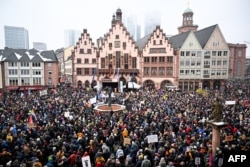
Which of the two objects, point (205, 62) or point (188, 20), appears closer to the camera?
point (205, 62)

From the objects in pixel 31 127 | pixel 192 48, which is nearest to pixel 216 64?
pixel 192 48

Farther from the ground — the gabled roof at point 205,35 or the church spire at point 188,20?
the church spire at point 188,20

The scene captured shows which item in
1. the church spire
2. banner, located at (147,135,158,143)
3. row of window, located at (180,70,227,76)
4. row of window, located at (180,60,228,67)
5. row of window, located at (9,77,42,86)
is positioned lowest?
banner, located at (147,135,158,143)

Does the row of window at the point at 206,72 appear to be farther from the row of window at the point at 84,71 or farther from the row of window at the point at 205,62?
the row of window at the point at 84,71

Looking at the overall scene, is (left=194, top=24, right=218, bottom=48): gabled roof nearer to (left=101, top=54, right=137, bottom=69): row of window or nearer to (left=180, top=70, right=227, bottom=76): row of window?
(left=180, top=70, right=227, bottom=76): row of window

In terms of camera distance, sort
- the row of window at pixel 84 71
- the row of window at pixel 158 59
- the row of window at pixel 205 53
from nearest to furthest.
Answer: the row of window at pixel 205 53 → the row of window at pixel 158 59 → the row of window at pixel 84 71

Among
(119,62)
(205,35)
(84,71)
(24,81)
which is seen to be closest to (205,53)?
(205,35)

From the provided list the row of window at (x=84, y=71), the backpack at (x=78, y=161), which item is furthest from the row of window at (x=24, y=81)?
the backpack at (x=78, y=161)

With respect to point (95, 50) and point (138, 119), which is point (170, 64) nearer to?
point (95, 50)

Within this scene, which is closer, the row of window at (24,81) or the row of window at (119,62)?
the row of window at (24,81)

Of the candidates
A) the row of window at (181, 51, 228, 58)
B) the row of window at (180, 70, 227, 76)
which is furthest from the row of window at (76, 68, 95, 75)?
the row of window at (181, 51, 228, 58)

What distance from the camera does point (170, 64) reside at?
47.7 m

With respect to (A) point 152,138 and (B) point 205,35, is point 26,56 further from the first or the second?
(A) point 152,138

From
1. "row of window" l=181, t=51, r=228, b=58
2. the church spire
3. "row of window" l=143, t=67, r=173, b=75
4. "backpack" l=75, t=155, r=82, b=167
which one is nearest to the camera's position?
"backpack" l=75, t=155, r=82, b=167
